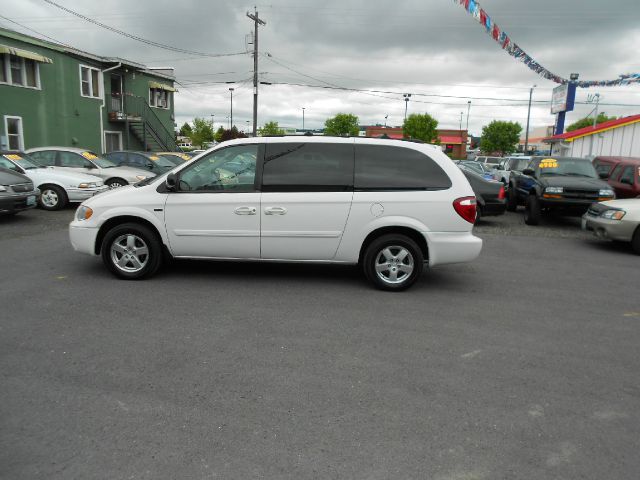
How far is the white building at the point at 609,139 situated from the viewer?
2558 cm

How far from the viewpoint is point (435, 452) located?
9.71 ft

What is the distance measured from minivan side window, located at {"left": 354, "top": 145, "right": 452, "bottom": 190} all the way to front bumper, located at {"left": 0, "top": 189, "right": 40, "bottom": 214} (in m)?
8.13

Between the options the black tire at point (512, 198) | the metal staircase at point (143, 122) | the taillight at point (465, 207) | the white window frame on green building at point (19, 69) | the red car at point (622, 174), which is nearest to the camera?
the taillight at point (465, 207)

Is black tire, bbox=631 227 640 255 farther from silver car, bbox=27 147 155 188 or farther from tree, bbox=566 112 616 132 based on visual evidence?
tree, bbox=566 112 616 132

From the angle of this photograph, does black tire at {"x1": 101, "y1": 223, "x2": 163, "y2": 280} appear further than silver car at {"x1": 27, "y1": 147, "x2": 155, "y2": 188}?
No

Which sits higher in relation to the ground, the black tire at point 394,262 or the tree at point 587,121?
the tree at point 587,121

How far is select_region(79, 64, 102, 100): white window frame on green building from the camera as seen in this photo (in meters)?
25.9

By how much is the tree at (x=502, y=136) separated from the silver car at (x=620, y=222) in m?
78.2

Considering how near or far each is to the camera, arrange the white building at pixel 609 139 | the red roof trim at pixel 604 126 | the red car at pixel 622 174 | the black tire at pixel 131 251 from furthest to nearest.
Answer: the red roof trim at pixel 604 126
the white building at pixel 609 139
the red car at pixel 622 174
the black tire at pixel 131 251

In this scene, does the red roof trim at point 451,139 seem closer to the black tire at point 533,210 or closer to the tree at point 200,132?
the tree at point 200,132

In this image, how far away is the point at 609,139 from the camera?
89.6 feet

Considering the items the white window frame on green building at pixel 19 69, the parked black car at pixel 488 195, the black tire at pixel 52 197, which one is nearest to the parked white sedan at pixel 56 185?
the black tire at pixel 52 197

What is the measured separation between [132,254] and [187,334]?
7.17ft

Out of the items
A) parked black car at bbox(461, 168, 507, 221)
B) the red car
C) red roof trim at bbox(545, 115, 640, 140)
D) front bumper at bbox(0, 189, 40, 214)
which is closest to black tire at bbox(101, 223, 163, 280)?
front bumper at bbox(0, 189, 40, 214)
